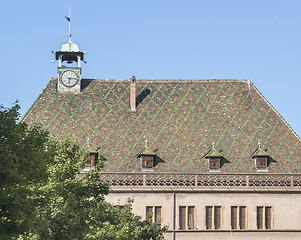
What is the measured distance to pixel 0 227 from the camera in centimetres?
2350

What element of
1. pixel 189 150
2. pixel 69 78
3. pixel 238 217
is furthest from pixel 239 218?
pixel 69 78

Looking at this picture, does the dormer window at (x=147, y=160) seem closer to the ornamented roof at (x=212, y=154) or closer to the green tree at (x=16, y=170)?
the ornamented roof at (x=212, y=154)

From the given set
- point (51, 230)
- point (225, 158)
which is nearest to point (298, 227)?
point (225, 158)

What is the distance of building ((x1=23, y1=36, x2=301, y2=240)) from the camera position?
54812 millimetres

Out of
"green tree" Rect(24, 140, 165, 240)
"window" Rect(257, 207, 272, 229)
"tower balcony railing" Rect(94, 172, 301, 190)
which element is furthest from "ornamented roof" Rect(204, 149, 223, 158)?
"green tree" Rect(24, 140, 165, 240)

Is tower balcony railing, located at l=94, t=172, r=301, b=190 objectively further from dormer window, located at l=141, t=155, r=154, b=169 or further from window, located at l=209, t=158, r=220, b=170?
dormer window, located at l=141, t=155, r=154, b=169

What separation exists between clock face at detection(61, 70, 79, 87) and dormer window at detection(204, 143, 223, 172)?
12.0 m

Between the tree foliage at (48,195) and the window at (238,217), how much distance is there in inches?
494

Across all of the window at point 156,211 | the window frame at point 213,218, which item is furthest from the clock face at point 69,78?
the window frame at point 213,218

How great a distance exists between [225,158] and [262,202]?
13.1 ft

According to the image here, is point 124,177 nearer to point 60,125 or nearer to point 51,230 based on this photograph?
point 60,125

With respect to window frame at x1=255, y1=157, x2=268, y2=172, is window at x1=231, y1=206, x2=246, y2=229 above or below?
below

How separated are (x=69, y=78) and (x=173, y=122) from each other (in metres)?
8.67

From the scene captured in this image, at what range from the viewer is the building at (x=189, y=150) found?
54812mm
